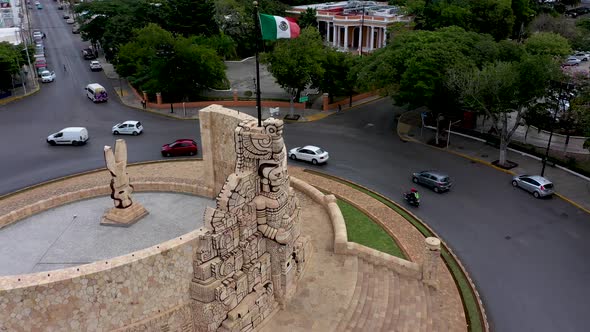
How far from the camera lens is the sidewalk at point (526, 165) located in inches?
1414

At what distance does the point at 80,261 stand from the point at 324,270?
12688 mm

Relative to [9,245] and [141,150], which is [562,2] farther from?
[9,245]

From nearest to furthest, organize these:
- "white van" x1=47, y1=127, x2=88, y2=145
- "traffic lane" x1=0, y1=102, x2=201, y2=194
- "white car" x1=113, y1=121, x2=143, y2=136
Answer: "traffic lane" x1=0, y1=102, x2=201, y2=194
"white van" x1=47, y1=127, x2=88, y2=145
"white car" x1=113, y1=121, x2=143, y2=136

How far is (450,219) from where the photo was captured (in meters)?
32.7

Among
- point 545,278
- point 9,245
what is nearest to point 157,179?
point 9,245

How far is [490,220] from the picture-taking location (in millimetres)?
32469

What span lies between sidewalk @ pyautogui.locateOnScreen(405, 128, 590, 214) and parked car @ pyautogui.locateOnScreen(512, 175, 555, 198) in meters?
1.45

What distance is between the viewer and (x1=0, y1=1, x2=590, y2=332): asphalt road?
84.3ft

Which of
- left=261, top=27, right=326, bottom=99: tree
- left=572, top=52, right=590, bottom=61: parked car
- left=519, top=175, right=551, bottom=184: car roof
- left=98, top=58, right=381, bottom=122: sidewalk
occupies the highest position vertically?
left=261, top=27, right=326, bottom=99: tree

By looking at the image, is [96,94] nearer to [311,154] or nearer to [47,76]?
[47,76]

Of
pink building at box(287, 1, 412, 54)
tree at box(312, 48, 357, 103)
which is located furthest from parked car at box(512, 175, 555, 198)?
pink building at box(287, 1, 412, 54)

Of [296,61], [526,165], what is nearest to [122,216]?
[296,61]

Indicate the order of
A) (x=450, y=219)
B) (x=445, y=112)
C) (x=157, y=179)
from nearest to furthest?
(x=450, y=219) → (x=157, y=179) → (x=445, y=112)

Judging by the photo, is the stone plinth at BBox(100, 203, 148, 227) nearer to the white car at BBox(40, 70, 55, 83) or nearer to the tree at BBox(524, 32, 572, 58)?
the tree at BBox(524, 32, 572, 58)
